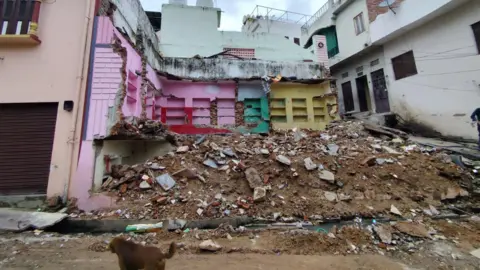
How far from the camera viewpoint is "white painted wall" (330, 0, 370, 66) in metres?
12.8

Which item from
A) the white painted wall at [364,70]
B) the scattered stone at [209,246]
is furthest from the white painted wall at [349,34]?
the scattered stone at [209,246]

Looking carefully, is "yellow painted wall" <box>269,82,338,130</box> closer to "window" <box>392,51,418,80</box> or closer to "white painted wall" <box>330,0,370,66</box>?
"window" <box>392,51,418,80</box>

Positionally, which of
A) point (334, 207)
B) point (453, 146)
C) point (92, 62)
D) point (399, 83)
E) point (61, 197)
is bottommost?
point (334, 207)

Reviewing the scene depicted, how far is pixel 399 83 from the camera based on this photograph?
447 inches

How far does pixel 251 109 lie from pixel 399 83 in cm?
726

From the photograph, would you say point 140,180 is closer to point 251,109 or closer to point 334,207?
point 334,207

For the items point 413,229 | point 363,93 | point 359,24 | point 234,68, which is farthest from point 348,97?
point 413,229

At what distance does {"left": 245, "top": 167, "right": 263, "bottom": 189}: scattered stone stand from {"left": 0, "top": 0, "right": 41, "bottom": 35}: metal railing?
6039mm

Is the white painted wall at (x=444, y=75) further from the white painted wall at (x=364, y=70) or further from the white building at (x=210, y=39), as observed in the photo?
the white building at (x=210, y=39)

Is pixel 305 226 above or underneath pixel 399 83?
underneath

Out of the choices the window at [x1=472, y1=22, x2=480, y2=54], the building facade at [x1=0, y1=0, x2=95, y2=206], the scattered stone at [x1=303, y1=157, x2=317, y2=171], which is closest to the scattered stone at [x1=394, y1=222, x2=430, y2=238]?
the scattered stone at [x1=303, y1=157, x2=317, y2=171]

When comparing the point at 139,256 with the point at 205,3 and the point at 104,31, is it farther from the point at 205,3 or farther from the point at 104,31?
the point at 205,3

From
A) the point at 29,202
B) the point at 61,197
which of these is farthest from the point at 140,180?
the point at 29,202

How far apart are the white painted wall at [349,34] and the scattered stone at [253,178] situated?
11.0 m
